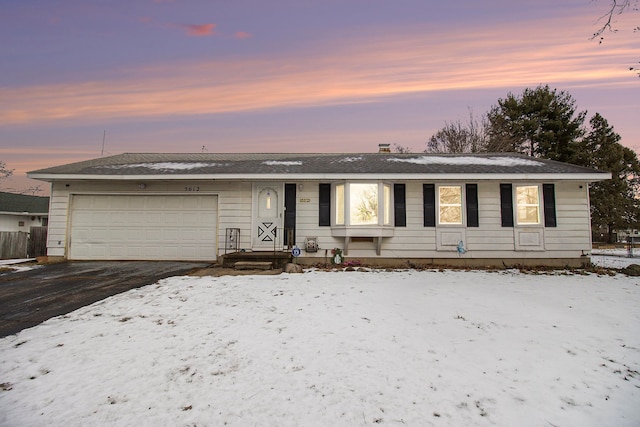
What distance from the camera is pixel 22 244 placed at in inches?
487

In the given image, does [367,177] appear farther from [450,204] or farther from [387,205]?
[450,204]

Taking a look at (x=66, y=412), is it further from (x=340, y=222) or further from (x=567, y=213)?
(x=567, y=213)

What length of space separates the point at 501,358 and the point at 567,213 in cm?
901

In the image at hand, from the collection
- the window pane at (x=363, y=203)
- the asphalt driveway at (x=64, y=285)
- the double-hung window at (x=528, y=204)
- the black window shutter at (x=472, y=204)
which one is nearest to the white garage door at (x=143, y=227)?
the asphalt driveway at (x=64, y=285)

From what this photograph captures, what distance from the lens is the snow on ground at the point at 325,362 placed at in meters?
2.54

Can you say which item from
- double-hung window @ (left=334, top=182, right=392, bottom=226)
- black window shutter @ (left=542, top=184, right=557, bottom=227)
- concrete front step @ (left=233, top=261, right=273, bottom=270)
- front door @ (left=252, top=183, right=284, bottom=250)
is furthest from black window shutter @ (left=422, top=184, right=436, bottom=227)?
concrete front step @ (left=233, top=261, right=273, bottom=270)

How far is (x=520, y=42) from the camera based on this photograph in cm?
1125

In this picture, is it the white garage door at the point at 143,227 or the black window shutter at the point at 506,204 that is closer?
the black window shutter at the point at 506,204

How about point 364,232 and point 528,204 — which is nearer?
point 364,232

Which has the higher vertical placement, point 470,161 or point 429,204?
point 470,161

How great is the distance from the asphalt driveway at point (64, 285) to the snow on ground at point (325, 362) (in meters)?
0.53

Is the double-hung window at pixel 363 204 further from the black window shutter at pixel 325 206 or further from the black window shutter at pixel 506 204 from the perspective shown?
the black window shutter at pixel 506 204

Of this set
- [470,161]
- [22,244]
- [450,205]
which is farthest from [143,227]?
[470,161]

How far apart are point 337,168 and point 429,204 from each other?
335 cm
